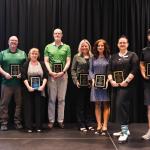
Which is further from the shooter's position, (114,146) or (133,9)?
(133,9)

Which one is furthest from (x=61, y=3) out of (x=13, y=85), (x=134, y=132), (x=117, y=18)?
(x=134, y=132)

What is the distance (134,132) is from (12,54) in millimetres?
2442

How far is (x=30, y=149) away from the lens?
486 centimetres

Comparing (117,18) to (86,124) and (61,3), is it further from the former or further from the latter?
(86,124)

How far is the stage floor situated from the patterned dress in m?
0.61

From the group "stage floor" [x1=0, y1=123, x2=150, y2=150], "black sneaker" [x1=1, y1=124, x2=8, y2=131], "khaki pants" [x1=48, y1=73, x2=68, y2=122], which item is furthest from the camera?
"khaki pants" [x1=48, y1=73, x2=68, y2=122]

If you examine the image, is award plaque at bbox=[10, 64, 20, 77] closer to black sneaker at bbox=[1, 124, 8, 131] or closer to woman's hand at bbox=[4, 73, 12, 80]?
woman's hand at bbox=[4, 73, 12, 80]

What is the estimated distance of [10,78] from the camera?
602cm

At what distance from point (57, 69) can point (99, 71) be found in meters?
0.77

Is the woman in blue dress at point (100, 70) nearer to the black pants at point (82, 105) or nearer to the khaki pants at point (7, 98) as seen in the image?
the black pants at point (82, 105)

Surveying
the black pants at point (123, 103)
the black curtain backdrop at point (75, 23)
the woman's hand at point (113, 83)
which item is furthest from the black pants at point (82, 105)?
the black pants at point (123, 103)

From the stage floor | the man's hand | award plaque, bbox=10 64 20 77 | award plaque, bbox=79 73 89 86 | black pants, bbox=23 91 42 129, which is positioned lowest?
the stage floor

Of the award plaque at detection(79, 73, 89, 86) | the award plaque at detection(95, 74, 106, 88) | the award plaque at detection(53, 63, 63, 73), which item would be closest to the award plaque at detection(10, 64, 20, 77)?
the award plaque at detection(53, 63, 63, 73)

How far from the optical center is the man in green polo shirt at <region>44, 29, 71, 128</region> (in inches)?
241
